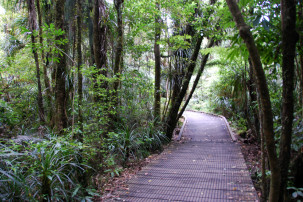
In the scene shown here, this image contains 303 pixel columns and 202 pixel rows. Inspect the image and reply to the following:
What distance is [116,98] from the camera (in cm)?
575

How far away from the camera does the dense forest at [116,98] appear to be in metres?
1.97

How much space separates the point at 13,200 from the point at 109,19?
17.0 ft

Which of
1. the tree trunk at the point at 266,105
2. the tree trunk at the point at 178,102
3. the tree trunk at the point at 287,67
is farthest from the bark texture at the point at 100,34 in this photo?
the tree trunk at the point at 287,67

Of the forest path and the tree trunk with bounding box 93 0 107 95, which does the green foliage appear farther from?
the tree trunk with bounding box 93 0 107 95

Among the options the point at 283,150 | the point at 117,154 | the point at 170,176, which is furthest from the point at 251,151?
the point at 283,150

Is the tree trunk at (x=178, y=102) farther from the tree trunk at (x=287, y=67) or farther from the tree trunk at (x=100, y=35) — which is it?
the tree trunk at (x=287, y=67)

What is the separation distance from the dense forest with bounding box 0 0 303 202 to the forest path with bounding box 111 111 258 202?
0.50m

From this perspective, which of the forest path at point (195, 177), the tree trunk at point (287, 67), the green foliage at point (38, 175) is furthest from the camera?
the forest path at point (195, 177)

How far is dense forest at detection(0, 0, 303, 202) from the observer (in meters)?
1.97

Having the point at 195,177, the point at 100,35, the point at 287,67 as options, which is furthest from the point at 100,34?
the point at 287,67

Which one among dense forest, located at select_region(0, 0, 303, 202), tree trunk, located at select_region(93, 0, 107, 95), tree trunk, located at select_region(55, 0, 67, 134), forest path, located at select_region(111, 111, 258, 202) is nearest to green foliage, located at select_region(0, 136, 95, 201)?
dense forest, located at select_region(0, 0, 303, 202)

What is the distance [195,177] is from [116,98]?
9.41ft

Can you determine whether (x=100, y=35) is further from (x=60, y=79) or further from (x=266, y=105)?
(x=266, y=105)

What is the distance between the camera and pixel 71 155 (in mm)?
3566
